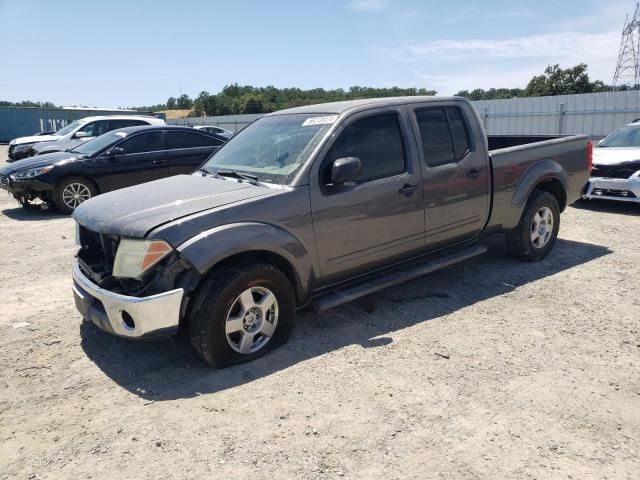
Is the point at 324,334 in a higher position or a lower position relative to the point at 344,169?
lower

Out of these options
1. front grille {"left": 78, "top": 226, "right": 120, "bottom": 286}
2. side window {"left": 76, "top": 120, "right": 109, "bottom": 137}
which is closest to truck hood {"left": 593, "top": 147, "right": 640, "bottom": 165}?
front grille {"left": 78, "top": 226, "right": 120, "bottom": 286}

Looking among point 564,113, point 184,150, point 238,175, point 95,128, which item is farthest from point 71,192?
point 564,113

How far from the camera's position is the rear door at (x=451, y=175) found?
4.72m

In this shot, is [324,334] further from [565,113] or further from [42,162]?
[565,113]

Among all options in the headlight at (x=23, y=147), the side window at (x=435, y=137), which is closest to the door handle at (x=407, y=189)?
the side window at (x=435, y=137)

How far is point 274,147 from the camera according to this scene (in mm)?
4410

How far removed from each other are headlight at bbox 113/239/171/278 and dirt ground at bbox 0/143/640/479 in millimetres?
791

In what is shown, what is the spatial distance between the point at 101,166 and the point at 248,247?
686 cm

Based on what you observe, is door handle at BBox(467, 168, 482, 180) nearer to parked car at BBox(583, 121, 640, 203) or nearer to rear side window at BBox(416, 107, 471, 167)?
rear side window at BBox(416, 107, 471, 167)

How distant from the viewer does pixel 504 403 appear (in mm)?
3184

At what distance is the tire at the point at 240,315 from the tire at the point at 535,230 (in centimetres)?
313

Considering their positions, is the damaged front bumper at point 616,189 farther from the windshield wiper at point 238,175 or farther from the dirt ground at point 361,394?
the windshield wiper at point 238,175

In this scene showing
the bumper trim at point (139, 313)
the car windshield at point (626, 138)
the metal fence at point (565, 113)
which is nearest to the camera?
the bumper trim at point (139, 313)

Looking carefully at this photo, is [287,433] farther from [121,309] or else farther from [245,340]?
[121,309]
